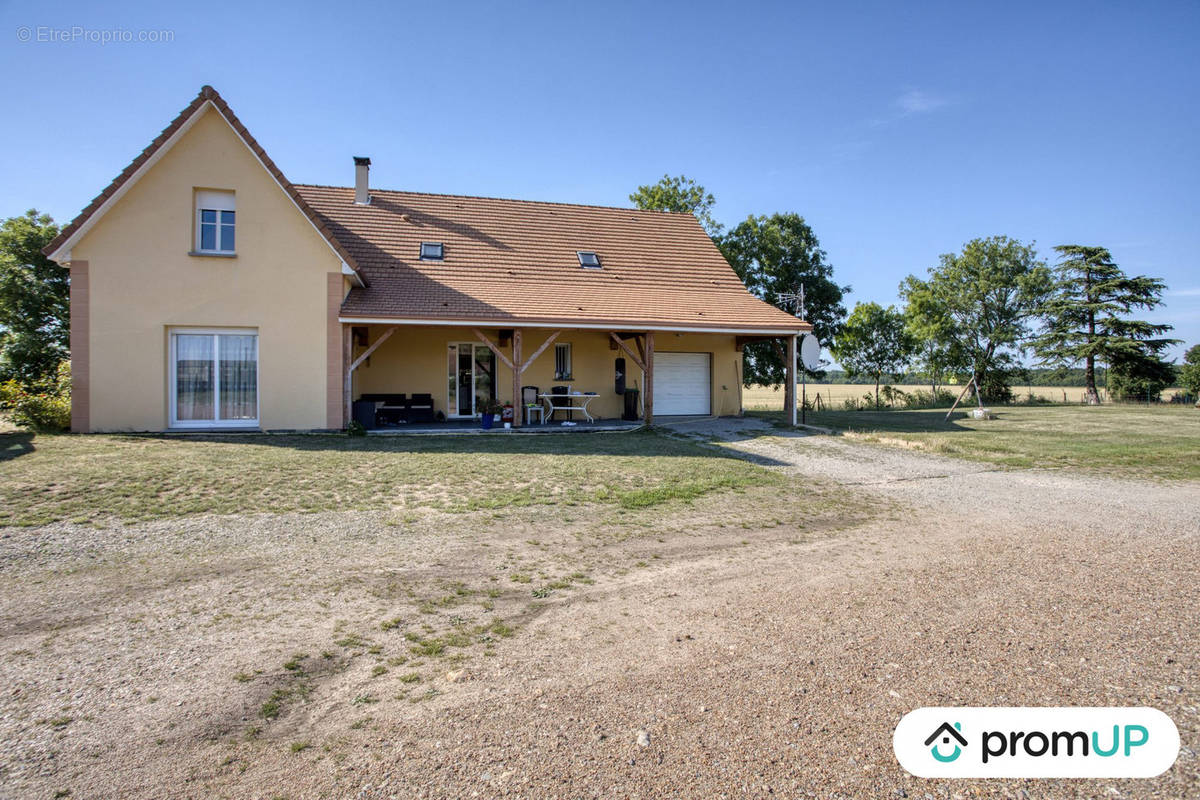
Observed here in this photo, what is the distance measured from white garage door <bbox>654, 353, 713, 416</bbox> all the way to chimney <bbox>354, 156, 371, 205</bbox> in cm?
954

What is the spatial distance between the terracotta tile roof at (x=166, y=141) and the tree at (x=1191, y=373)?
3807cm

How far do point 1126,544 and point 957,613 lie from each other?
10.9 feet

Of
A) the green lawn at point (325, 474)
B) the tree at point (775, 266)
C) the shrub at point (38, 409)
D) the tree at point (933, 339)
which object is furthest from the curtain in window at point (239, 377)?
the tree at point (933, 339)

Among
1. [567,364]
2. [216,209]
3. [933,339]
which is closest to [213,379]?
[216,209]

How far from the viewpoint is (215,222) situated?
12.9 metres

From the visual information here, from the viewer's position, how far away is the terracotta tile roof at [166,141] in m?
Result: 12.0

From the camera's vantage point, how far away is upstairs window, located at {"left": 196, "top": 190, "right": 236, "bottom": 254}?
506 inches

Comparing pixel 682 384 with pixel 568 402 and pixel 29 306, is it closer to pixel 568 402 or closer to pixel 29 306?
pixel 568 402

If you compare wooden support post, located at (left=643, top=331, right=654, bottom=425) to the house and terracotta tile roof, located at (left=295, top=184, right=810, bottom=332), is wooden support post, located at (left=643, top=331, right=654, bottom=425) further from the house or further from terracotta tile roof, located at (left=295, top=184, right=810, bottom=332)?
terracotta tile roof, located at (left=295, top=184, right=810, bottom=332)

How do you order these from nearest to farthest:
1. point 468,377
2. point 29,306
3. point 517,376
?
point 517,376, point 468,377, point 29,306

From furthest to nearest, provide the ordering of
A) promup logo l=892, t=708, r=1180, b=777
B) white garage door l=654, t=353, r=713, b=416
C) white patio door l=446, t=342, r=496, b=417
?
white garage door l=654, t=353, r=713, b=416
white patio door l=446, t=342, r=496, b=417
promup logo l=892, t=708, r=1180, b=777

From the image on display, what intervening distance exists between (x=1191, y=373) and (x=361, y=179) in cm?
3819

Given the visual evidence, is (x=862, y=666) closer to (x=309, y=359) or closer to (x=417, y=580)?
(x=417, y=580)

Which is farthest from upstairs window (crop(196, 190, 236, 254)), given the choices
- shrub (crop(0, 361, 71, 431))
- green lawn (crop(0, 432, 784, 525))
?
shrub (crop(0, 361, 71, 431))
